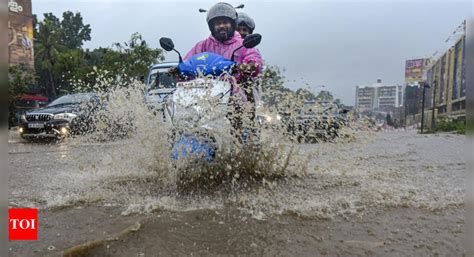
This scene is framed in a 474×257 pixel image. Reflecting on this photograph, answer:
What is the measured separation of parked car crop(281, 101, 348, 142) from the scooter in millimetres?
697

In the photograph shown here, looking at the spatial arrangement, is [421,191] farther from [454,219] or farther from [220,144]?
[220,144]

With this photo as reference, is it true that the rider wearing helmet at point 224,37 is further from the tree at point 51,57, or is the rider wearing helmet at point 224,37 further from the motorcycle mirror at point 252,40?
the tree at point 51,57

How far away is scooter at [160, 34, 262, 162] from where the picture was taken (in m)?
3.11

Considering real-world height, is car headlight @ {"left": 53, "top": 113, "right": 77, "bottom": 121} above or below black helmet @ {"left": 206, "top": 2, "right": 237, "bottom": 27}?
below

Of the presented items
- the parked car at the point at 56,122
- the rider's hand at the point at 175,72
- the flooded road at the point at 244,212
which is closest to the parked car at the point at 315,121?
the flooded road at the point at 244,212

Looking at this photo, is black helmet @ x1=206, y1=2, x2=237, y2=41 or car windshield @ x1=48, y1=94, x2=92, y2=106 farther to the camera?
car windshield @ x1=48, y1=94, x2=92, y2=106

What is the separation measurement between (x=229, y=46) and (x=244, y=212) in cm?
206

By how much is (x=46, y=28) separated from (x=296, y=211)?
47316 mm

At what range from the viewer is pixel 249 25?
637 cm

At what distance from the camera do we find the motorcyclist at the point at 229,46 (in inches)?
141

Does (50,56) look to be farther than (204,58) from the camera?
Yes

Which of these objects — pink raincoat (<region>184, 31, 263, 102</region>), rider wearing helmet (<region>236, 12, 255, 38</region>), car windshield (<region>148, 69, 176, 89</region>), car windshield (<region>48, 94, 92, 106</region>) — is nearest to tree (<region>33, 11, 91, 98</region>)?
car windshield (<region>48, 94, 92, 106</region>)

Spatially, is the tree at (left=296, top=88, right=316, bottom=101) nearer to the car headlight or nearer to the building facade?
the car headlight

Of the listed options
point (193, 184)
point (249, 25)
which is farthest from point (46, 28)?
point (193, 184)
